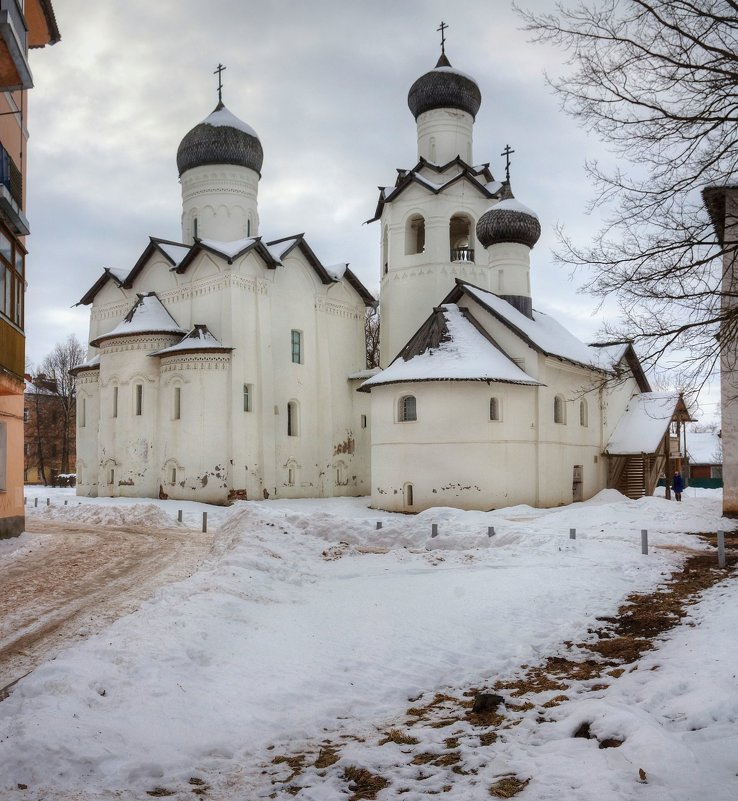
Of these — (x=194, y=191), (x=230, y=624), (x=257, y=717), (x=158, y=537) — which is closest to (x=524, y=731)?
(x=257, y=717)

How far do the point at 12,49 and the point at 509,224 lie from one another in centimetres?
1950

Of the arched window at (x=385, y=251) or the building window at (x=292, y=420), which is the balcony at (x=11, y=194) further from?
the arched window at (x=385, y=251)

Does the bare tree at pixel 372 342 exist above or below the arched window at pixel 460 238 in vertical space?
below

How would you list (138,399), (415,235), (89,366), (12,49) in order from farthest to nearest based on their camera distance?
1. (415,235)
2. (89,366)
3. (138,399)
4. (12,49)

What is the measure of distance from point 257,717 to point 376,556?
7.25 metres

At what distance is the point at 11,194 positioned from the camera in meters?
13.9

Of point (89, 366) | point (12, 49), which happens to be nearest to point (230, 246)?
point (89, 366)

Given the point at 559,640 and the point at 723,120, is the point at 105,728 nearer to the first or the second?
the point at 559,640

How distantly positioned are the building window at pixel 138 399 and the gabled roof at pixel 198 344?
4.70 ft

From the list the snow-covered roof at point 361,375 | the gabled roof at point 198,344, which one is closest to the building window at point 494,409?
the snow-covered roof at point 361,375

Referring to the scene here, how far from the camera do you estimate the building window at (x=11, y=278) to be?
1358 centimetres

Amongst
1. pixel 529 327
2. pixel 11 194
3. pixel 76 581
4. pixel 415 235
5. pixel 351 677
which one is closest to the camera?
pixel 351 677

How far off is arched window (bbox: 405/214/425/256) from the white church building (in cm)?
11

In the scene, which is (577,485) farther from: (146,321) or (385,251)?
(146,321)
